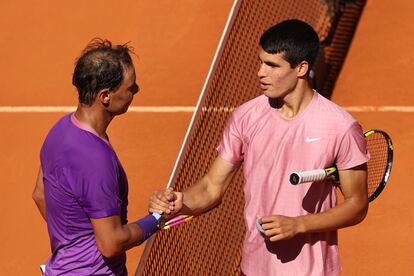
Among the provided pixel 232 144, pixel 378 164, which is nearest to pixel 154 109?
pixel 378 164

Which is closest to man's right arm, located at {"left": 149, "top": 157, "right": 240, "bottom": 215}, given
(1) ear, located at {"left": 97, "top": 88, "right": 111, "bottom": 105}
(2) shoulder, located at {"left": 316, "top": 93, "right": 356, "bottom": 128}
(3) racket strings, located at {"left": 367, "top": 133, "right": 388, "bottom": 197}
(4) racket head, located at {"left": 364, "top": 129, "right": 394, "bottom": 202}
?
(2) shoulder, located at {"left": 316, "top": 93, "right": 356, "bottom": 128}

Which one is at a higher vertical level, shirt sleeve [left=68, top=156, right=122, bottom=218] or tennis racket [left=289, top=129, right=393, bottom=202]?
tennis racket [left=289, top=129, right=393, bottom=202]

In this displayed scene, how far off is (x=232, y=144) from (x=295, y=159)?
0.50 metres

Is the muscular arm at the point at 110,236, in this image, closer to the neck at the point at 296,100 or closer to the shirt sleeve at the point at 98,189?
the shirt sleeve at the point at 98,189

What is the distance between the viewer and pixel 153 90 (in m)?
11.9

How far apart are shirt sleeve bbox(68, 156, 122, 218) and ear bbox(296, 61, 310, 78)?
52.1 inches

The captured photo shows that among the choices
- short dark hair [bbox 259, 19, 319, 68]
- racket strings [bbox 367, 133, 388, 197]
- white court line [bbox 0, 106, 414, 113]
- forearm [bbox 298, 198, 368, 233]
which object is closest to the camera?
forearm [bbox 298, 198, 368, 233]

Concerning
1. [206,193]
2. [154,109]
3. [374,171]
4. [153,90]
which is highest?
[374,171]

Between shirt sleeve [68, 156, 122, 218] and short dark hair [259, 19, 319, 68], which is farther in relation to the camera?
short dark hair [259, 19, 319, 68]

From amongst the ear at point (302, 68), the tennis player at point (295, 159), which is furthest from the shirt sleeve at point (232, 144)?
the ear at point (302, 68)

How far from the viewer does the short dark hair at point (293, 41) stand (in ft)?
19.6

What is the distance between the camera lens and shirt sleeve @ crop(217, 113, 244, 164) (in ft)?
20.3

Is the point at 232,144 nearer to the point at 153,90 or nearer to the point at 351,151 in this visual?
the point at 351,151

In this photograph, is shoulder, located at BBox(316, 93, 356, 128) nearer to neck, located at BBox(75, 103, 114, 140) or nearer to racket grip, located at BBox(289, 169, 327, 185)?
racket grip, located at BBox(289, 169, 327, 185)
